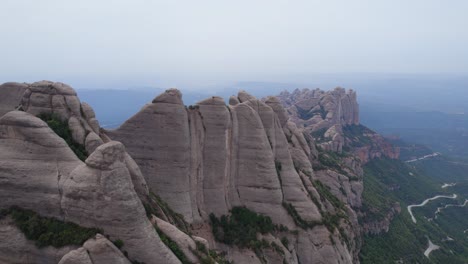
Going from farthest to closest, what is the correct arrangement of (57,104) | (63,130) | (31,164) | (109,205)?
(57,104) < (63,130) < (31,164) < (109,205)

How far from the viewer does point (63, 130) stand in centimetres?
2664

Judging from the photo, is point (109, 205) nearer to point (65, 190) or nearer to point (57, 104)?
point (65, 190)

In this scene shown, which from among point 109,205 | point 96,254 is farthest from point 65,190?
point 96,254

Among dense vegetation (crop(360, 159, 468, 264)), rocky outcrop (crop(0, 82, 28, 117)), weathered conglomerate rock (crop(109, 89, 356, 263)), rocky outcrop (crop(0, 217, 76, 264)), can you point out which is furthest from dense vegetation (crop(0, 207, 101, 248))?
dense vegetation (crop(360, 159, 468, 264))

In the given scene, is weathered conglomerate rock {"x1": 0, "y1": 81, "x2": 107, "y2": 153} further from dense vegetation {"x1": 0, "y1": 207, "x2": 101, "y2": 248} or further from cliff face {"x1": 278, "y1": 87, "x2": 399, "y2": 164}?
cliff face {"x1": 278, "y1": 87, "x2": 399, "y2": 164}

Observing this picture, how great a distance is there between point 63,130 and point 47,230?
8199 mm

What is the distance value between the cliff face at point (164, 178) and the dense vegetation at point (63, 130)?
144 mm

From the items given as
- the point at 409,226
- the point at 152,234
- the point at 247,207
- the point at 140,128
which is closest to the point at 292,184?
the point at 247,207

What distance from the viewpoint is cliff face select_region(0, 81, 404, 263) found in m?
20.7

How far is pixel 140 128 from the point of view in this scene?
34.4 m

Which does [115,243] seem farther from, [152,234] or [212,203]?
[212,203]

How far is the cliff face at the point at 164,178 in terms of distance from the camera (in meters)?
20.7

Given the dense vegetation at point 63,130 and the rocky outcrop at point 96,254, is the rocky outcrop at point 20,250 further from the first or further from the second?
the dense vegetation at point 63,130

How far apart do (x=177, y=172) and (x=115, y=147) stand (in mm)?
12422
